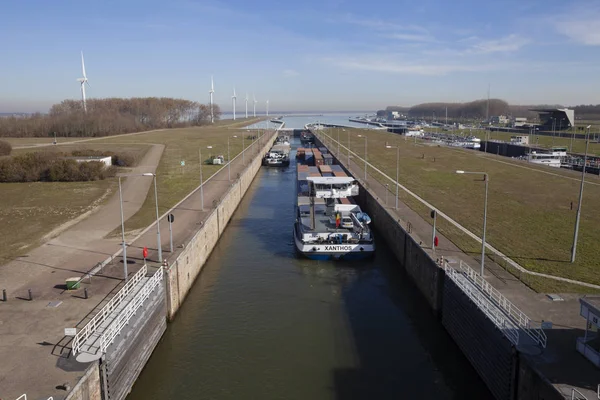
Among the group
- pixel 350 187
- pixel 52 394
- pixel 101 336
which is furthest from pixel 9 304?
pixel 350 187

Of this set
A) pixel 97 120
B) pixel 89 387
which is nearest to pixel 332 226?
pixel 89 387

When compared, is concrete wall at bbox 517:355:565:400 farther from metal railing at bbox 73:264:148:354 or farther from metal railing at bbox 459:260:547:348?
metal railing at bbox 73:264:148:354

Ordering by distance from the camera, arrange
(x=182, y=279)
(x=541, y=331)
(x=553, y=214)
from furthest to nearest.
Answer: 1. (x=553, y=214)
2. (x=182, y=279)
3. (x=541, y=331)

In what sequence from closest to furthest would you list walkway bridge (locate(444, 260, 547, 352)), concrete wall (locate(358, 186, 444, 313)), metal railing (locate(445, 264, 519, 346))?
walkway bridge (locate(444, 260, 547, 352)) < metal railing (locate(445, 264, 519, 346)) < concrete wall (locate(358, 186, 444, 313))

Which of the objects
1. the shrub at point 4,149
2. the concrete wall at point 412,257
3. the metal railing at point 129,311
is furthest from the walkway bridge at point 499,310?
the shrub at point 4,149

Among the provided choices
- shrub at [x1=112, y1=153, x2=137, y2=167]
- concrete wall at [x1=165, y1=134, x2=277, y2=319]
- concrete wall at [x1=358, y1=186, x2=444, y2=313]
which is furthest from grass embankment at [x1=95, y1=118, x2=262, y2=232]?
concrete wall at [x1=358, y1=186, x2=444, y2=313]

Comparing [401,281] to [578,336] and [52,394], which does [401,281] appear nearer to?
[578,336]
